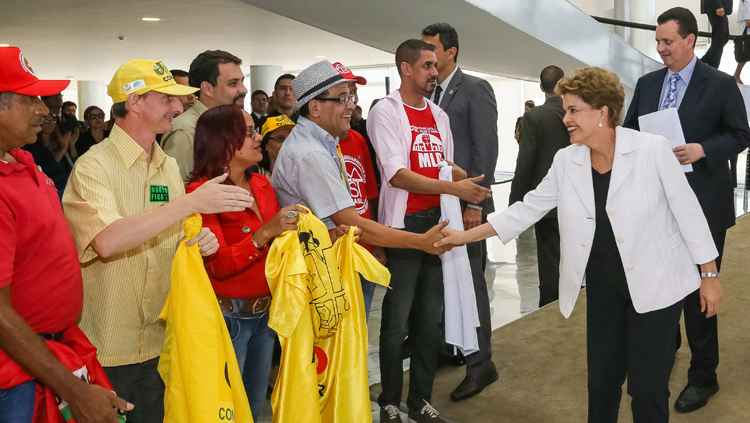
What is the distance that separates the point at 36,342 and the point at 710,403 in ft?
10.7

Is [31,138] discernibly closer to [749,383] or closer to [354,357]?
[354,357]

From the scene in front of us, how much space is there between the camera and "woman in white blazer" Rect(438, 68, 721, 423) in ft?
9.05

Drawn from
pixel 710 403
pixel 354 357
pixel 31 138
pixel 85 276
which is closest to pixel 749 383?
pixel 710 403

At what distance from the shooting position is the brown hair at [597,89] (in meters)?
2.85

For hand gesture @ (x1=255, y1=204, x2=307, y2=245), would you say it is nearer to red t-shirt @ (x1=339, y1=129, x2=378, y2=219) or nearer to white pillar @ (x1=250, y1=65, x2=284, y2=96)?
red t-shirt @ (x1=339, y1=129, x2=378, y2=219)

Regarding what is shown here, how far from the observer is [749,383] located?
4098 millimetres

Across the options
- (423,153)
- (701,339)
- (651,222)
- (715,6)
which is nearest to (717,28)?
(715,6)

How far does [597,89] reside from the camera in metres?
2.84

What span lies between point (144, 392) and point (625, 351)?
1733 millimetres

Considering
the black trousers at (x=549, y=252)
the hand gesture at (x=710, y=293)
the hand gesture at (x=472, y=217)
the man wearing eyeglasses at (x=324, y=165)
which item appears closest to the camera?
the hand gesture at (x=710, y=293)

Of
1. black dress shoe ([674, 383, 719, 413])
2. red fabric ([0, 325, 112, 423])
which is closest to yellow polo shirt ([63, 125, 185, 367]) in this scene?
red fabric ([0, 325, 112, 423])

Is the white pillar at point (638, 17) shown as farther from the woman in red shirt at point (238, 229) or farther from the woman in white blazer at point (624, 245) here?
the woman in red shirt at point (238, 229)

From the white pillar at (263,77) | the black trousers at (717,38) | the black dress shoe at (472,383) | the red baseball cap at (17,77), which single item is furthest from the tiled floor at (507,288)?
the white pillar at (263,77)

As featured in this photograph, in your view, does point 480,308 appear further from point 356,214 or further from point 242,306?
point 242,306
